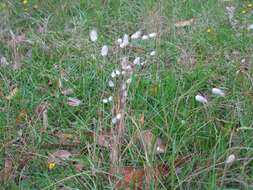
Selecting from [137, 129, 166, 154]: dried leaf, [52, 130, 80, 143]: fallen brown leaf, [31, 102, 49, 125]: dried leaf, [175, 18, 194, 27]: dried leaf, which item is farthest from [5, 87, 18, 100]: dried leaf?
[175, 18, 194, 27]: dried leaf

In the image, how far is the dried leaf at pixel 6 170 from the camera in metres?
2.09

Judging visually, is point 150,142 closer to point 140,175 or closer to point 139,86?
point 140,175

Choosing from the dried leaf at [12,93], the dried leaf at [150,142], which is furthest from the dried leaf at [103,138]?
the dried leaf at [12,93]

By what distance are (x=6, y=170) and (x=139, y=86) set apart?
0.84 meters

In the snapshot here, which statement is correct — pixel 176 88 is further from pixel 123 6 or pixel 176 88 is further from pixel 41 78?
pixel 123 6

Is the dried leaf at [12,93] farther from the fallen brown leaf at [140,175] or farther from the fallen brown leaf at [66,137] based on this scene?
the fallen brown leaf at [140,175]

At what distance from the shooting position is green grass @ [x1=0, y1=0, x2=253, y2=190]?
2.06m

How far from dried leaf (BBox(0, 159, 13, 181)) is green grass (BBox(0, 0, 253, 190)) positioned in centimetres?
2

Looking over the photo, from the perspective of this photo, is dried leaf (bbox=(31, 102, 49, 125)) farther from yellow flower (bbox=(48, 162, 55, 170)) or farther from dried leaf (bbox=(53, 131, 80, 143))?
yellow flower (bbox=(48, 162, 55, 170))

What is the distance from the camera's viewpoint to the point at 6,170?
2.12 metres

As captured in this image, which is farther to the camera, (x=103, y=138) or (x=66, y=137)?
(x=66, y=137)

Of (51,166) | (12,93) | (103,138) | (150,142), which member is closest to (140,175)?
(150,142)

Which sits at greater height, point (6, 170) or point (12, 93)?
point (12, 93)

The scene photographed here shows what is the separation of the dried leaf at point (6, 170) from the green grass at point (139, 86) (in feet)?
0.07
